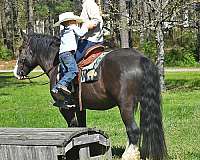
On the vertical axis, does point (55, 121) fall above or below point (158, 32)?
below

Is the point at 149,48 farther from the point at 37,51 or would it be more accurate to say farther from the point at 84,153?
the point at 84,153

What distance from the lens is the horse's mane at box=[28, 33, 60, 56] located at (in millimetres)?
8812

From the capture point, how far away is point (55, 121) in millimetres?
13602

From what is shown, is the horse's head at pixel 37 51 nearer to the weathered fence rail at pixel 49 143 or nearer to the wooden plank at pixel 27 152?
the weathered fence rail at pixel 49 143

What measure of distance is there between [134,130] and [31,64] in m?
2.66

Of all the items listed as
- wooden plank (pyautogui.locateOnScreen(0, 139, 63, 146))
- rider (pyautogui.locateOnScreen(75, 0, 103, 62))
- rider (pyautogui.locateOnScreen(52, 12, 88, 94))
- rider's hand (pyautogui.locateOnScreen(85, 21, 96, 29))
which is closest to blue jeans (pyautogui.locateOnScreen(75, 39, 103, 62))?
rider (pyautogui.locateOnScreen(75, 0, 103, 62))

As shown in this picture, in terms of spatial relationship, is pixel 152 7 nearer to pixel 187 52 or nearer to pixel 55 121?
pixel 55 121

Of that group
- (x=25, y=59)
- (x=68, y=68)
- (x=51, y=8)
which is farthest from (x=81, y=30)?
(x=51, y=8)

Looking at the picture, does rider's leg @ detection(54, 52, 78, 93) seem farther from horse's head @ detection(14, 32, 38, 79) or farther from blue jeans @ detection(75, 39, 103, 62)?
horse's head @ detection(14, 32, 38, 79)

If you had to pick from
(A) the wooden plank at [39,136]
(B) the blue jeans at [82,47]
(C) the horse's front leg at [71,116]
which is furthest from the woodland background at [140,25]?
(A) the wooden plank at [39,136]

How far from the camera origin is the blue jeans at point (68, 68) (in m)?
8.02

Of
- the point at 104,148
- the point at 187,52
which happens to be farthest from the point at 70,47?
the point at 187,52

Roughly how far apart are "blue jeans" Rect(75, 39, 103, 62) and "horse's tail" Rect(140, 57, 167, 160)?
3.75ft

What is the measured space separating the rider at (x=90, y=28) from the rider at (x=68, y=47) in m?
0.12
